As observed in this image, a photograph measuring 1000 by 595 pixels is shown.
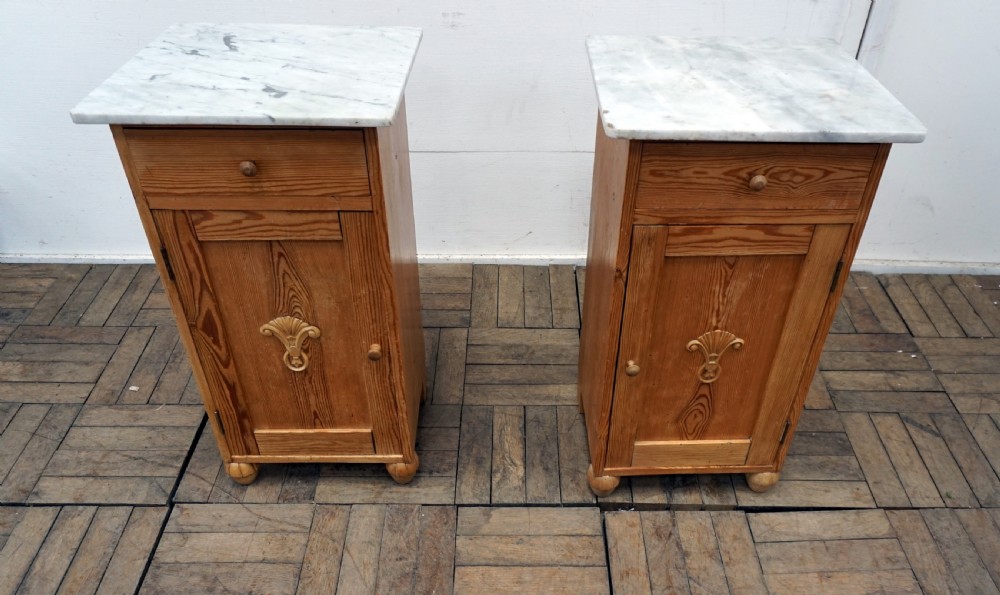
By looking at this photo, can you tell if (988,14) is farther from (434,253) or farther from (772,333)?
(434,253)

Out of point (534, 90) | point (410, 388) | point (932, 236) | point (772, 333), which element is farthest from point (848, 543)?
point (534, 90)

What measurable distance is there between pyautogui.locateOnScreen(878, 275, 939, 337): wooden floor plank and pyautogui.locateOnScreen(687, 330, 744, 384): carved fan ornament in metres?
1.14

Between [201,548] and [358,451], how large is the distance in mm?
398

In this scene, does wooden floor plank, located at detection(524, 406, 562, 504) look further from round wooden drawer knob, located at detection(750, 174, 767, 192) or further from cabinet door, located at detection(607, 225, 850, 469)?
round wooden drawer knob, located at detection(750, 174, 767, 192)

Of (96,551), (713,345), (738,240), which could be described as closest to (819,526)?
(713,345)

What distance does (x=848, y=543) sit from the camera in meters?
1.52

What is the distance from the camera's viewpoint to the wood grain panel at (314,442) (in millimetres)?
1531

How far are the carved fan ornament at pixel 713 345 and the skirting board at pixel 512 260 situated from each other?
3.46 ft

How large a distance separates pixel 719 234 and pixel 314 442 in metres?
1.00

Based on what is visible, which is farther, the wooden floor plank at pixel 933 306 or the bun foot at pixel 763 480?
the wooden floor plank at pixel 933 306

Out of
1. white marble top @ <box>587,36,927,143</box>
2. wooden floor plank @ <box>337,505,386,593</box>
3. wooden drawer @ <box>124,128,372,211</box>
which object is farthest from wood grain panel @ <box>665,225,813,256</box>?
wooden floor plank @ <box>337,505,386,593</box>

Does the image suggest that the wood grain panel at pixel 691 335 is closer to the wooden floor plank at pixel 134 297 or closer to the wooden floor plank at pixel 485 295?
the wooden floor plank at pixel 485 295

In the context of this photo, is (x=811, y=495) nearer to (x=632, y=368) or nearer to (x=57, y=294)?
(x=632, y=368)

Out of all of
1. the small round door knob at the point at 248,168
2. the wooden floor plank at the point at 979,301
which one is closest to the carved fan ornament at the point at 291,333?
the small round door knob at the point at 248,168
